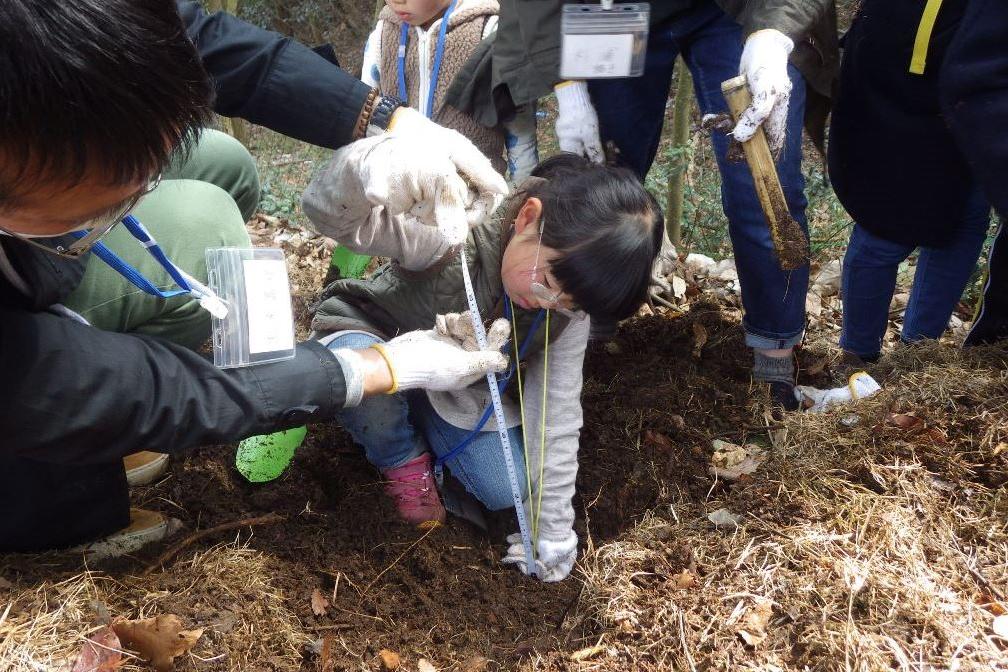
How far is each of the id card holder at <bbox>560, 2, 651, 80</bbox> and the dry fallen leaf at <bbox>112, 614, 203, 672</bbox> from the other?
78.2 inches

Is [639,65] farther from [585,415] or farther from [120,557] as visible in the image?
[120,557]

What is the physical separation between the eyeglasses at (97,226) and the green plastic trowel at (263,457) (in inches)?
37.2

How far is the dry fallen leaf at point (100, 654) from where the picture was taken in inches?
61.0

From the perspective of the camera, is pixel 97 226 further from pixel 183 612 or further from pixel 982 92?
pixel 982 92

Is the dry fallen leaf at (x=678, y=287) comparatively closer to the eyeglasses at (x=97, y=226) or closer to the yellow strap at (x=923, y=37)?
the yellow strap at (x=923, y=37)

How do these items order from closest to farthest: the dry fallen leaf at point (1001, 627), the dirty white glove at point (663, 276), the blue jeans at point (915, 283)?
the dry fallen leaf at point (1001, 627) < the blue jeans at point (915, 283) < the dirty white glove at point (663, 276)

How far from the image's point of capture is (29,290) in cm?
157

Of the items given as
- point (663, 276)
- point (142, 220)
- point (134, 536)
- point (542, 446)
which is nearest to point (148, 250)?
point (142, 220)

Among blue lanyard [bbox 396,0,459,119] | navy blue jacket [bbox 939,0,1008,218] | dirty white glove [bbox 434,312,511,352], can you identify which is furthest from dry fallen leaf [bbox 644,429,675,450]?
blue lanyard [bbox 396,0,459,119]

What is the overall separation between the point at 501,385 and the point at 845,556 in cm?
110

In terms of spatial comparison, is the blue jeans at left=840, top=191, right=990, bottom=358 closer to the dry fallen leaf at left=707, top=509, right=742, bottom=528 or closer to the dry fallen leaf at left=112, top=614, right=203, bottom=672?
the dry fallen leaf at left=707, top=509, right=742, bottom=528

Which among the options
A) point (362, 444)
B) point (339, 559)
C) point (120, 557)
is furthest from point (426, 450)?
point (120, 557)

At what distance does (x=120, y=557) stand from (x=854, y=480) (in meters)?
1.99

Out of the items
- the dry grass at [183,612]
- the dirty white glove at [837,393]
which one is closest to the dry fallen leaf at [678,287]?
the dirty white glove at [837,393]
